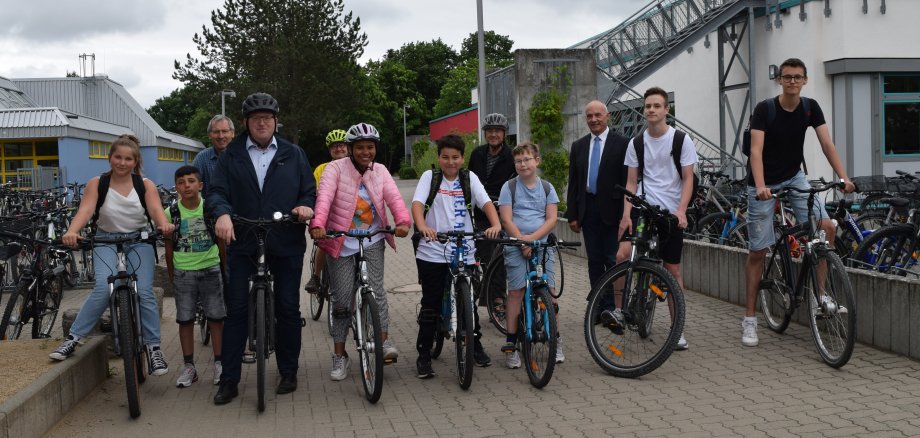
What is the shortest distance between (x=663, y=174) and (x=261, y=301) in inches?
125

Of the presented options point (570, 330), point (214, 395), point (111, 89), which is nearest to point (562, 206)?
point (570, 330)

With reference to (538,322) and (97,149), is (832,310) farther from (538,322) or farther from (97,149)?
(97,149)

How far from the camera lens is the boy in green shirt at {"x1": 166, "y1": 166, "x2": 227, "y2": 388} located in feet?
23.0

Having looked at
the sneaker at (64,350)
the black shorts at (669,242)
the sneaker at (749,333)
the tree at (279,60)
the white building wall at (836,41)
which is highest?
→ the tree at (279,60)

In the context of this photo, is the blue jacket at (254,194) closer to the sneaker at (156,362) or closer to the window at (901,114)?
the sneaker at (156,362)

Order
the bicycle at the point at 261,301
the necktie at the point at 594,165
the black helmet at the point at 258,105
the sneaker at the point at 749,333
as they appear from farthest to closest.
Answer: the necktie at the point at 594,165, the sneaker at the point at 749,333, the black helmet at the point at 258,105, the bicycle at the point at 261,301

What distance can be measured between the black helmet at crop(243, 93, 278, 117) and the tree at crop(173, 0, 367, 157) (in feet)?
155

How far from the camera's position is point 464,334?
6312 millimetres

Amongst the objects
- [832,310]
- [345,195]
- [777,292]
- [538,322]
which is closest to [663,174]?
[777,292]

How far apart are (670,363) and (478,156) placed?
2.86 meters


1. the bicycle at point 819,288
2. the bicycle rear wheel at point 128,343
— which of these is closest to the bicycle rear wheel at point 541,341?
the bicycle at point 819,288

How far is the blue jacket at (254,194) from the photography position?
6.31 meters

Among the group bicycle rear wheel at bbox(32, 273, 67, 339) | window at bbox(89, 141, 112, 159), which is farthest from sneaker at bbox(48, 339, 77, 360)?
window at bbox(89, 141, 112, 159)

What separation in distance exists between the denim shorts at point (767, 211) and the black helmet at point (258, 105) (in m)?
3.66
